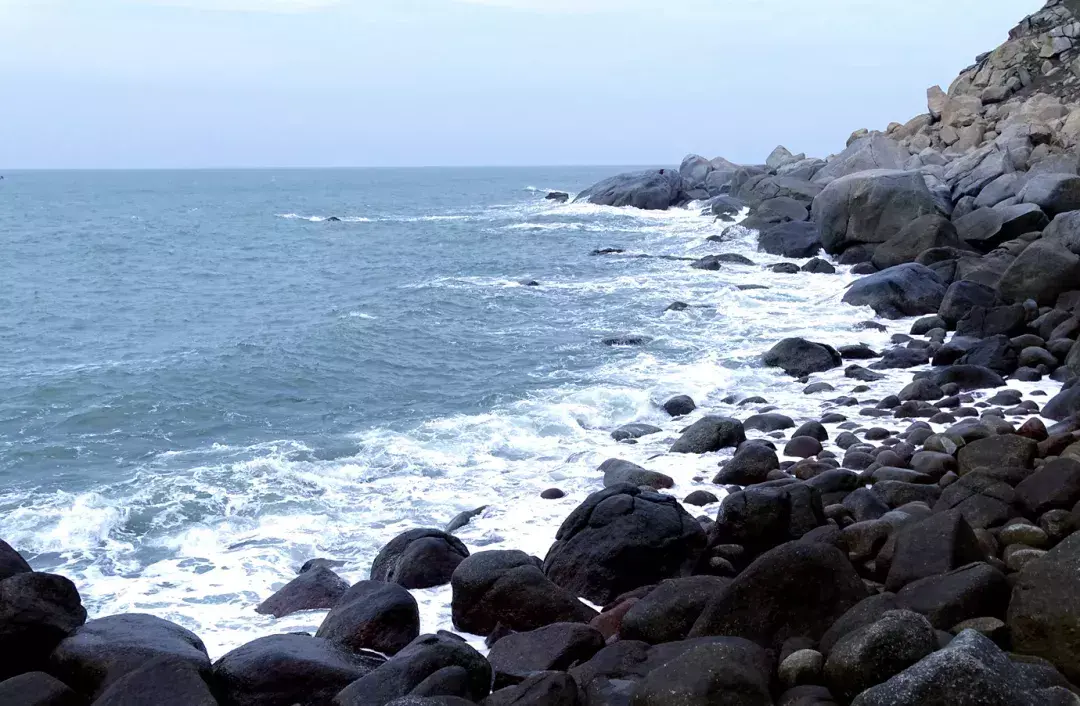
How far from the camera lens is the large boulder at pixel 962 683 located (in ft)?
16.5

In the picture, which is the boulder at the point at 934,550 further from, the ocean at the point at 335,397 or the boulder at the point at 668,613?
the ocean at the point at 335,397

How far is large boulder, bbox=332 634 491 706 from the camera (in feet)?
22.2

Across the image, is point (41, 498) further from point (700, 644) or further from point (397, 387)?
point (700, 644)

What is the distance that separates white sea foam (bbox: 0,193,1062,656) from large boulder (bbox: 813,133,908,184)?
20667 millimetres

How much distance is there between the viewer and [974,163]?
109ft

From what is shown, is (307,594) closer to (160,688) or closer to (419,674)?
(160,688)

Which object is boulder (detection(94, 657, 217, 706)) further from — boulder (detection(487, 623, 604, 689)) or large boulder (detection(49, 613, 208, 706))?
boulder (detection(487, 623, 604, 689))

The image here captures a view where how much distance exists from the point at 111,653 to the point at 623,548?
466 centimetres

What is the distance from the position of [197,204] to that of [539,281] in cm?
7222

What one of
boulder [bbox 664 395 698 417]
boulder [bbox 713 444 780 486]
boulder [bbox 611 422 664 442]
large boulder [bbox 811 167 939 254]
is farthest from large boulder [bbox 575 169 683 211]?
boulder [bbox 713 444 780 486]

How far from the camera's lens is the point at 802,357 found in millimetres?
18422

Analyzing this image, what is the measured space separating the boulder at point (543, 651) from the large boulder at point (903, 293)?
52.5 feet

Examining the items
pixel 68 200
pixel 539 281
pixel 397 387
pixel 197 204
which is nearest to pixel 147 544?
pixel 397 387

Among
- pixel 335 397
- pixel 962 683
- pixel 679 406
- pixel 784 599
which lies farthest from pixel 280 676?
pixel 335 397
